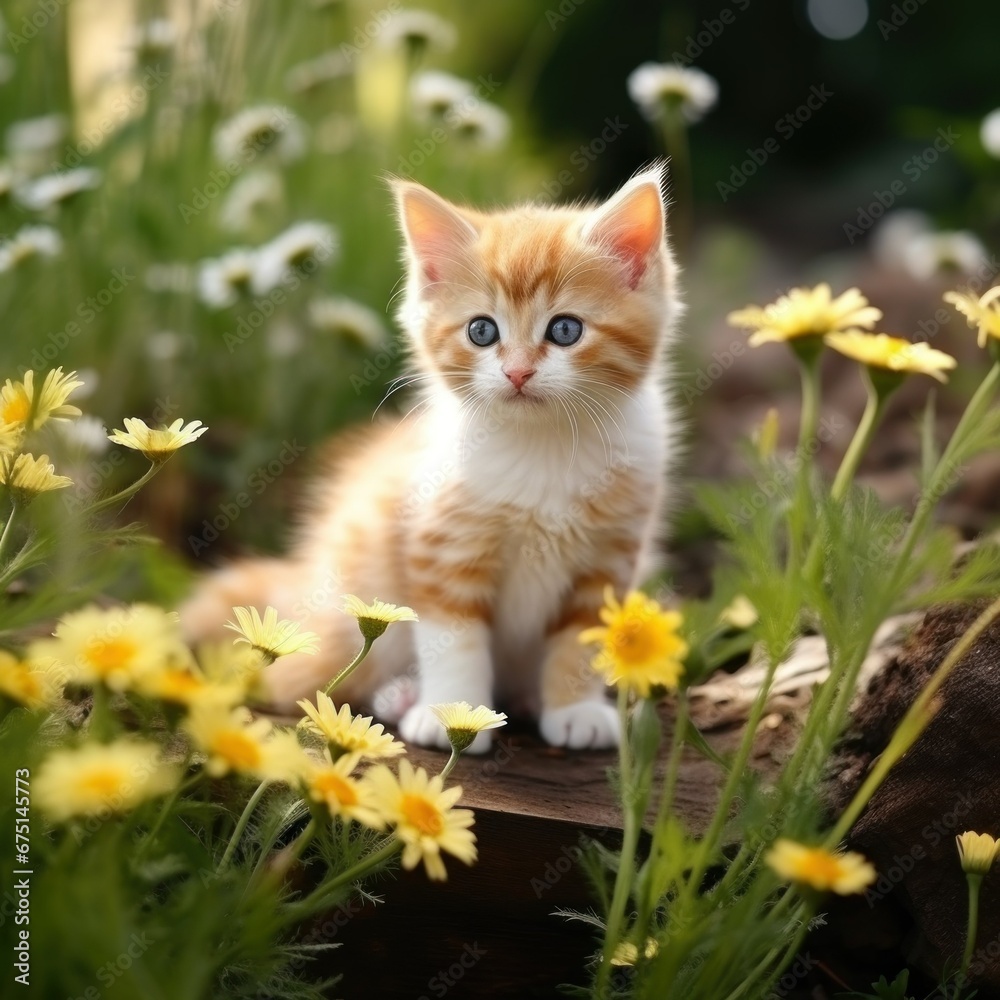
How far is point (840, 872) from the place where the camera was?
3.04 ft

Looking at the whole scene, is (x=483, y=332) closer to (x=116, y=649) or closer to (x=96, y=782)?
(x=116, y=649)

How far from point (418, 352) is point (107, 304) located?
39.8 inches

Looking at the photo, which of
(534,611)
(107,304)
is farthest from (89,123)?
(534,611)

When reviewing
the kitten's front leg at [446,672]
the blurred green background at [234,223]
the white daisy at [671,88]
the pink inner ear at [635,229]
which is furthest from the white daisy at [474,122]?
the kitten's front leg at [446,672]

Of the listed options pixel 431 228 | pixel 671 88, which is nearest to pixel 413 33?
pixel 671 88

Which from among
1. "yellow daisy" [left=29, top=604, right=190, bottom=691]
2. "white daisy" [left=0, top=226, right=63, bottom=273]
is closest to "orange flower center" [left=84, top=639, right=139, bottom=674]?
"yellow daisy" [left=29, top=604, right=190, bottom=691]

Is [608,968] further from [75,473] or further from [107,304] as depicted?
[107,304]

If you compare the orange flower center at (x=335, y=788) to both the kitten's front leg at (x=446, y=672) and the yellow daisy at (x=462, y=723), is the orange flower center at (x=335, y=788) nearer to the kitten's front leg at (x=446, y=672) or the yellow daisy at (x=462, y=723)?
the yellow daisy at (x=462, y=723)

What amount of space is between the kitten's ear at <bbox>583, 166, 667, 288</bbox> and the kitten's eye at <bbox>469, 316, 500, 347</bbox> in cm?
20

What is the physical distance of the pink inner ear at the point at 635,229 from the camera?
5.59 ft

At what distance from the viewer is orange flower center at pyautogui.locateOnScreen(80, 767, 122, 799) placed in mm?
839

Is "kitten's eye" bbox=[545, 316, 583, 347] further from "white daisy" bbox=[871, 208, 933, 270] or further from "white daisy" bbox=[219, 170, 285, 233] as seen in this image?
"white daisy" bbox=[871, 208, 933, 270]

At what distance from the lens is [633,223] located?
1.74 m

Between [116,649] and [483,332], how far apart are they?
3.08 ft
